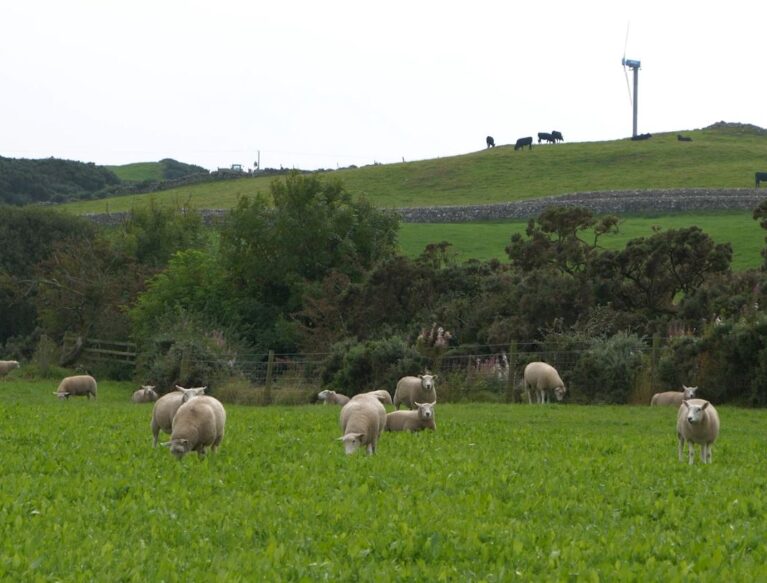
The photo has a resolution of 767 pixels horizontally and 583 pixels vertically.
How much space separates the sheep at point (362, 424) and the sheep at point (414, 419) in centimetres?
355

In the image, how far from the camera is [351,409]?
61.5 feet

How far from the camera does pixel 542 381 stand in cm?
3241

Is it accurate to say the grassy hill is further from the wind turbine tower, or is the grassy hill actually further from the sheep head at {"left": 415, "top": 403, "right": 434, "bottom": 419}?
the sheep head at {"left": 415, "top": 403, "right": 434, "bottom": 419}

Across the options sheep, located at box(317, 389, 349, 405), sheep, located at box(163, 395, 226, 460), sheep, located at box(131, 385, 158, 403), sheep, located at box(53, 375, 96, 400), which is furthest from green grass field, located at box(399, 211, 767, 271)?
sheep, located at box(163, 395, 226, 460)

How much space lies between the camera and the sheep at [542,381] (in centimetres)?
3234

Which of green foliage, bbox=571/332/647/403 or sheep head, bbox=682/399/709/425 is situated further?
green foliage, bbox=571/332/647/403

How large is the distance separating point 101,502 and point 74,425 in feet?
32.4

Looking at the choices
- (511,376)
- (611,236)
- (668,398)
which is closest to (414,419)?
(668,398)

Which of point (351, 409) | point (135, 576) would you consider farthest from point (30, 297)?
point (135, 576)

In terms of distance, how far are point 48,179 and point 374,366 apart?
114277 mm

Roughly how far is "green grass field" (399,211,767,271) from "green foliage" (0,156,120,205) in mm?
63808

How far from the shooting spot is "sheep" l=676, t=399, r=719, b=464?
57.8ft

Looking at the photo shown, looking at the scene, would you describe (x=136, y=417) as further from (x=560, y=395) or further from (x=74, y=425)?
(x=560, y=395)

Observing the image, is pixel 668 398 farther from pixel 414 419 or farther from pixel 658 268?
pixel 658 268
